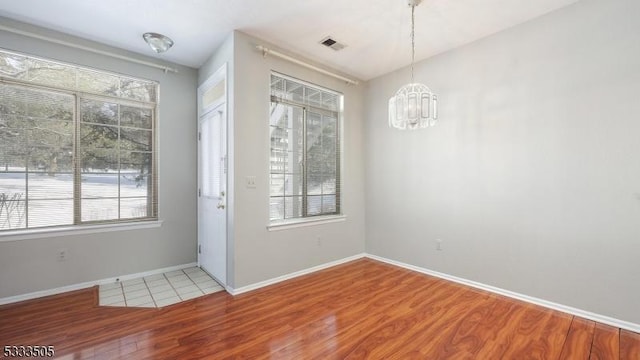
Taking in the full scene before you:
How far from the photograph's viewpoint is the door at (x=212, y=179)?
→ 3.19m

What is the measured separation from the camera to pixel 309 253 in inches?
143

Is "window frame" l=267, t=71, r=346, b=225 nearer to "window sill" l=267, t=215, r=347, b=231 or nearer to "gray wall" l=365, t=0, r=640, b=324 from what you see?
"window sill" l=267, t=215, r=347, b=231

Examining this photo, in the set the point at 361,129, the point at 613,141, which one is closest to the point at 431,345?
the point at 613,141

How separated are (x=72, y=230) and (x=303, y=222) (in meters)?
2.57

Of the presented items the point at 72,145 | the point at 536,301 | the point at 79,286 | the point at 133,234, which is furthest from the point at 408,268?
the point at 72,145

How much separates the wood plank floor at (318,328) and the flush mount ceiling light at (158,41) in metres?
2.75

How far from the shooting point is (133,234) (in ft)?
11.0

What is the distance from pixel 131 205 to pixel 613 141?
16.5 feet

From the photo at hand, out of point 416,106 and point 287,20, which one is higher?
point 287,20

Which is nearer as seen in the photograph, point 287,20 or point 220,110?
point 287,20

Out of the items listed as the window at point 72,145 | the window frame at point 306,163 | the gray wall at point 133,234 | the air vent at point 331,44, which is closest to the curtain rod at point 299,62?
the window frame at point 306,163

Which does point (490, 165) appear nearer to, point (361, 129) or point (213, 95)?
point (361, 129)

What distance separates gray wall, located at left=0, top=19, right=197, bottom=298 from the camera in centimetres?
274

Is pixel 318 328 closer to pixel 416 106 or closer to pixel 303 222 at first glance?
pixel 303 222
